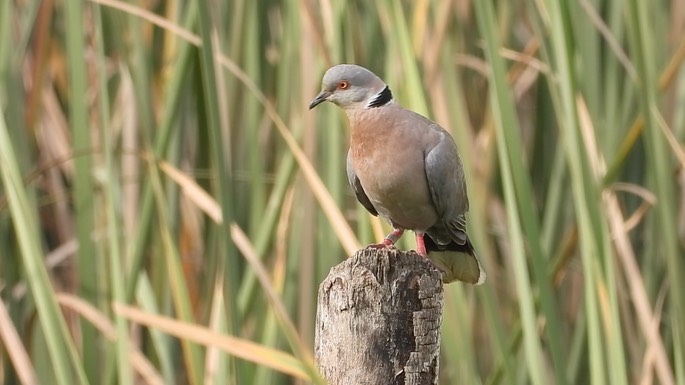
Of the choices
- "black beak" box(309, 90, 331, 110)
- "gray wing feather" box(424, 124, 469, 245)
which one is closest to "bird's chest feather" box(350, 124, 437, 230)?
"gray wing feather" box(424, 124, 469, 245)

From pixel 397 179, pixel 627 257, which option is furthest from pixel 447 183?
pixel 627 257

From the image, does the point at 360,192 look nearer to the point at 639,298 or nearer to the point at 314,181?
the point at 314,181

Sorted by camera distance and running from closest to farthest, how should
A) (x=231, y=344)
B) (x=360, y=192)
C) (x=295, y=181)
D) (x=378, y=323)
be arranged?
(x=378, y=323)
(x=231, y=344)
(x=360, y=192)
(x=295, y=181)

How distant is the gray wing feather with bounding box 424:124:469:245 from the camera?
216 centimetres

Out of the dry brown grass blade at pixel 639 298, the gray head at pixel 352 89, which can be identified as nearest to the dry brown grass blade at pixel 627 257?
the dry brown grass blade at pixel 639 298

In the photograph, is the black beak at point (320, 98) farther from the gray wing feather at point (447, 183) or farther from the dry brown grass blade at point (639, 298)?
the dry brown grass blade at point (639, 298)

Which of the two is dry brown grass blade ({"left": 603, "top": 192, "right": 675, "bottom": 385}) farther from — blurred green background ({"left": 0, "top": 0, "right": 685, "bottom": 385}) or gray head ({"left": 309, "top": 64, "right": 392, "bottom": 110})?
gray head ({"left": 309, "top": 64, "right": 392, "bottom": 110})

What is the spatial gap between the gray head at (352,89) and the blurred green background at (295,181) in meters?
0.09

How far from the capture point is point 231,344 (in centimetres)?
179

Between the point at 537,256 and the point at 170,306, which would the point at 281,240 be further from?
the point at 537,256

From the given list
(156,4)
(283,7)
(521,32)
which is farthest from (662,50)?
(156,4)

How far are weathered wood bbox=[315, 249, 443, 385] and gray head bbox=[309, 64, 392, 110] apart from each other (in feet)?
2.19

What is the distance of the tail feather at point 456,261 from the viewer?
215 centimetres

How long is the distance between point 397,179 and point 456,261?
22 cm
